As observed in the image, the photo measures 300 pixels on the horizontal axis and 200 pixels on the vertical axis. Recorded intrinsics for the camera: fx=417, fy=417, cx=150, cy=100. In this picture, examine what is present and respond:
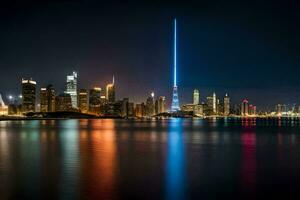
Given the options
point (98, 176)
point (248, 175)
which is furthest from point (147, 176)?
point (248, 175)

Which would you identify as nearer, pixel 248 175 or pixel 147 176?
pixel 147 176

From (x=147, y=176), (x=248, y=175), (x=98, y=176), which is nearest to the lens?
(x=98, y=176)

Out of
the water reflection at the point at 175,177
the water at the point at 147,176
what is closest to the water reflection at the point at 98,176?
the water at the point at 147,176

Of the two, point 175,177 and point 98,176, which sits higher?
point 98,176

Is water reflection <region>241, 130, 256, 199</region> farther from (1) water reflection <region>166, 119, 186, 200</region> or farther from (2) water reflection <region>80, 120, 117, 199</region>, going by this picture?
(2) water reflection <region>80, 120, 117, 199</region>

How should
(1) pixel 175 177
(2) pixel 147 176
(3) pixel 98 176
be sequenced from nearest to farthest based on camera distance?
(3) pixel 98 176 < (1) pixel 175 177 < (2) pixel 147 176

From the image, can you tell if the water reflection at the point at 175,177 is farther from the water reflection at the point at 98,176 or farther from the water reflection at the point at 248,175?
the water reflection at the point at 248,175

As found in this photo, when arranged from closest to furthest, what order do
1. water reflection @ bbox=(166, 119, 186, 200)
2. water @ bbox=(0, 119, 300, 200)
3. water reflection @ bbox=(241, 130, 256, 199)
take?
water @ bbox=(0, 119, 300, 200)
water reflection @ bbox=(166, 119, 186, 200)
water reflection @ bbox=(241, 130, 256, 199)

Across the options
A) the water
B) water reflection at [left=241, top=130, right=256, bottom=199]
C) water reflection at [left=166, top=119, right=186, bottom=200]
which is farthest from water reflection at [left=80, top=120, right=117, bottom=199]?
water reflection at [left=241, top=130, right=256, bottom=199]

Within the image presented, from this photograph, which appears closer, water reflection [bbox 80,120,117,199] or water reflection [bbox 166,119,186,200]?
A: water reflection [bbox 80,120,117,199]

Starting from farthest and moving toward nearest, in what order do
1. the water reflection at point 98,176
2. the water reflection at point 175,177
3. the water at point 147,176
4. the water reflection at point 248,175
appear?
1. the water reflection at point 248,175
2. the water reflection at point 175,177
3. the water at point 147,176
4. the water reflection at point 98,176

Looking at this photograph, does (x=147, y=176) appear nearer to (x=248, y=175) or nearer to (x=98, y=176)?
(x=98, y=176)

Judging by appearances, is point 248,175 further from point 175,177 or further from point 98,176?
point 98,176
